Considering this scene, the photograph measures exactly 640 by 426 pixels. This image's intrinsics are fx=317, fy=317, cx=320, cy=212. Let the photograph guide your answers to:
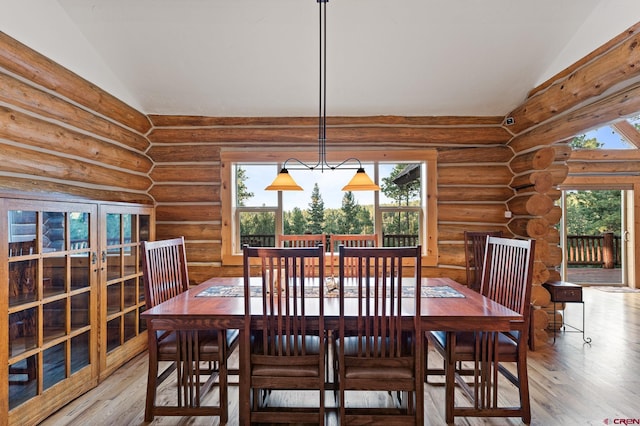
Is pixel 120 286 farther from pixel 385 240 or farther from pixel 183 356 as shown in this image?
pixel 385 240

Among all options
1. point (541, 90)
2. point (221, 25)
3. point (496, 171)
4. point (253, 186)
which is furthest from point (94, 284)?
point (541, 90)

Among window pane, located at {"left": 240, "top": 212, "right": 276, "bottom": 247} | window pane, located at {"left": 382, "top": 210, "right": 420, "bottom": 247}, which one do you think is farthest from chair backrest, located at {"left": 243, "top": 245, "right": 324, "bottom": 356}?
window pane, located at {"left": 382, "top": 210, "right": 420, "bottom": 247}

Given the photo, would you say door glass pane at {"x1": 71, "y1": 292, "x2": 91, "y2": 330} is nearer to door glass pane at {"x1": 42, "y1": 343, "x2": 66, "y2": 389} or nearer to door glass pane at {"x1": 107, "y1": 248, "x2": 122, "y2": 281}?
door glass pane at {"x1": 42, "y1": 343, "x2": 66, "y2": 389}

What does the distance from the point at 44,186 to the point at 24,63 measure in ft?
3.11

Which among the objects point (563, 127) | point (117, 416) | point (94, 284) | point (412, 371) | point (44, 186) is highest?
point (563, 127)

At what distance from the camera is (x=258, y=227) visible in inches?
175

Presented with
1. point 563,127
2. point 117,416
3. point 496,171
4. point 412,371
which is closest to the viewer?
point 412,371

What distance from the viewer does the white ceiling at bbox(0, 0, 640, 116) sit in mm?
2822

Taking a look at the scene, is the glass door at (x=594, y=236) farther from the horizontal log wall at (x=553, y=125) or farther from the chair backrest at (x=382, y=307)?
the chair backrest at (x=382, y=307)

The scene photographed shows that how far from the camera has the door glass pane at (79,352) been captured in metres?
2.60

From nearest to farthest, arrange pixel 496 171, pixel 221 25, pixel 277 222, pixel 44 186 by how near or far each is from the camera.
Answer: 1. pixel 44 186
2. pixel 221 25
3. pixel 496 171
4. pixel 277 222

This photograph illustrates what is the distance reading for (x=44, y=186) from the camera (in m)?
2.66

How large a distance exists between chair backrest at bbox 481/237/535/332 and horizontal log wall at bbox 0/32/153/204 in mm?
3500

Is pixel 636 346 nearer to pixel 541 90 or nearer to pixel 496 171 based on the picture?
pixel 496 171
